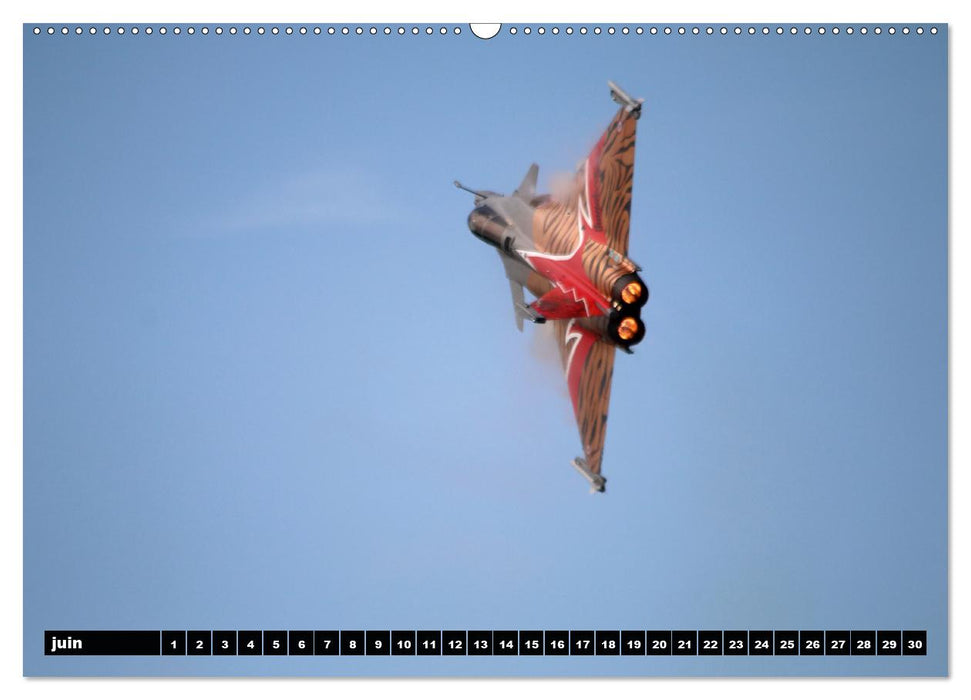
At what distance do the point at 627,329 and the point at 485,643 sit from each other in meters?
3.25

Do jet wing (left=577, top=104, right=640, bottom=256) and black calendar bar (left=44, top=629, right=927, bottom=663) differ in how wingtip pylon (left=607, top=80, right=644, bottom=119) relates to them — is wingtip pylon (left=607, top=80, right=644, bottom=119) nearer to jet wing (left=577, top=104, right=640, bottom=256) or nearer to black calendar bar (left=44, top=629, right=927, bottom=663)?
jet wing (left=577, top=104, right=640, bottom=256)

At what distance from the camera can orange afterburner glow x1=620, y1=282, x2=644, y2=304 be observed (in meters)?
11.1

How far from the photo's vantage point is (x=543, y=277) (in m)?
12.6

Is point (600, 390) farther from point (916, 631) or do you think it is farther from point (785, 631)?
point (916, 631)

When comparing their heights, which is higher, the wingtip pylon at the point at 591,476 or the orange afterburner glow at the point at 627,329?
the orange afterburner glow at the point at 627,329

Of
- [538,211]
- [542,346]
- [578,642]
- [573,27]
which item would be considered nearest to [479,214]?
[538,211]

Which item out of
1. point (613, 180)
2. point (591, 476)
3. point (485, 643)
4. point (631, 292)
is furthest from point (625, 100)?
point (485, 643)

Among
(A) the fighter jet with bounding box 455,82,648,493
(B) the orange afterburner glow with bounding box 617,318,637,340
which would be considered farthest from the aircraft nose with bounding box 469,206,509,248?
(B) the orange afterburner glow with bounding box 617,318,637,340

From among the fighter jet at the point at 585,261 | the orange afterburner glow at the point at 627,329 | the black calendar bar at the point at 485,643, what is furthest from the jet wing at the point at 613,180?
the black calendar bar at the point at 485,643

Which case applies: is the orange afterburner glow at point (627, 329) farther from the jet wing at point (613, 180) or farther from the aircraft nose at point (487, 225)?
the aircraft nose at point (487, 225)

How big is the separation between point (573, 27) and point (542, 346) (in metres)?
3.20

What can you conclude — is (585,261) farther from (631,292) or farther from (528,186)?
(528,186)

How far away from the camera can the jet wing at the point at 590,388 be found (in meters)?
12.1

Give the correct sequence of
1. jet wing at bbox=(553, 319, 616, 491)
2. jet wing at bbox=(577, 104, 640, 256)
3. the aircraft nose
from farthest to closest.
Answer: the aircraft nose, jet wing at bbox=(553, 319, 616, 491), jet wing at bbox=(577, 104, 640, 256)
